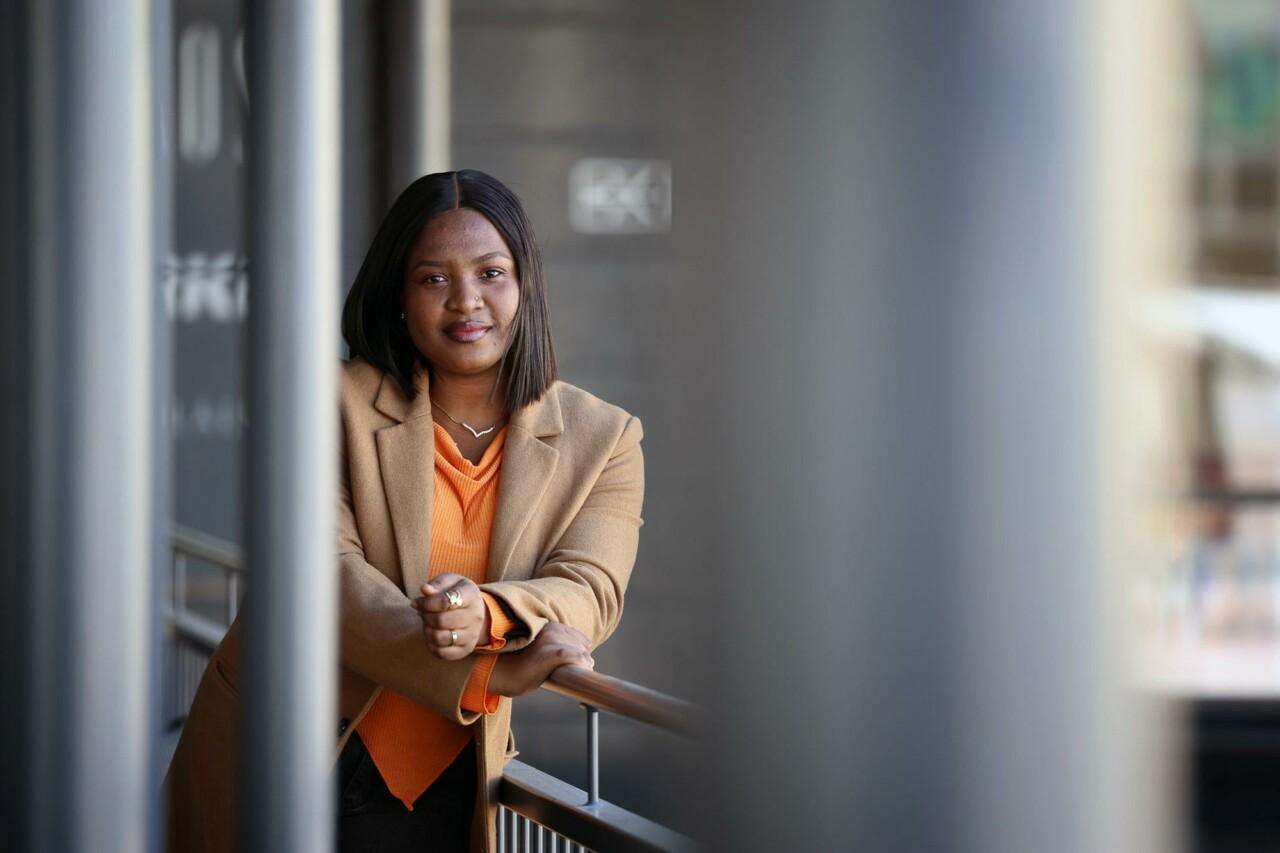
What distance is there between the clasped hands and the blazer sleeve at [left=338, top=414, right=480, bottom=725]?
0.03 metres

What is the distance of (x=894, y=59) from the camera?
0.49 meters

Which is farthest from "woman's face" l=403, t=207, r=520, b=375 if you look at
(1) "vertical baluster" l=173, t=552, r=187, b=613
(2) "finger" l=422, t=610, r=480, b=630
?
(1) "vertical baluster" l=173, t=552, r=187, b=613

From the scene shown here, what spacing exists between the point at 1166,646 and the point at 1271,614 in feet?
21.8

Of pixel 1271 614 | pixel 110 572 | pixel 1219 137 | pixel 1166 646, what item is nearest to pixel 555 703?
pixel 1271 614

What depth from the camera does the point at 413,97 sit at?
409 cm

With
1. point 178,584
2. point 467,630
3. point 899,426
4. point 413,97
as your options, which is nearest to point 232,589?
point 178,584

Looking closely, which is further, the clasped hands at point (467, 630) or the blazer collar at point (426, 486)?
the blazer collar at point (426, 486)

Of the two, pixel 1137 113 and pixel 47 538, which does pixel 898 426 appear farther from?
pixel 47 538

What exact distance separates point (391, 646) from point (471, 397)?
38 cm

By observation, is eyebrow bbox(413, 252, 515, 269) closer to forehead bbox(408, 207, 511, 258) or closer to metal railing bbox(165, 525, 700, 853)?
forehead bbox(408, 207, 511, 258)

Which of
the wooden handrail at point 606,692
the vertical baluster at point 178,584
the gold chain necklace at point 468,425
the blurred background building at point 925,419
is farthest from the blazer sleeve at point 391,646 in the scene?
the vertical baluster at point 178,584

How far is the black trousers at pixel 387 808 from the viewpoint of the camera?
6.67 feet

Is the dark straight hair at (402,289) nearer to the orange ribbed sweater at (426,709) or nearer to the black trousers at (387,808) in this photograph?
the orange ribbed sweater at (426,709)

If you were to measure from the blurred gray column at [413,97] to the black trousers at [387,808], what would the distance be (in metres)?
2.20
